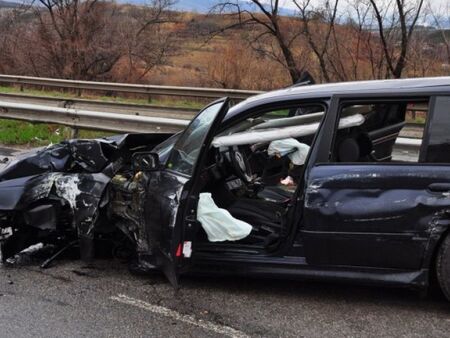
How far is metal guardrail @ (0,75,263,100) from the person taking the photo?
15.2 metres

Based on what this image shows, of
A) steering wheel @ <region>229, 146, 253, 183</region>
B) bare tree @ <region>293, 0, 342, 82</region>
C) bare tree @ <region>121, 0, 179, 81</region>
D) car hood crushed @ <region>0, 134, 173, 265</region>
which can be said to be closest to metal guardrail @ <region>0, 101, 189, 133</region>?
car hood crushed @ <region>0, 134, 173, 265</region>

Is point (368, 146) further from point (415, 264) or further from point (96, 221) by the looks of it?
point (96, 221)

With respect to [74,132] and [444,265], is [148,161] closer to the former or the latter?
[444,265]

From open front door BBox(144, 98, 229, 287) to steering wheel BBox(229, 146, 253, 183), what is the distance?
0.38 metres

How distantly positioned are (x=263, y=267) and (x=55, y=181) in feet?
5.89

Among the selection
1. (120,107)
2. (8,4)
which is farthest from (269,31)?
(8,4)

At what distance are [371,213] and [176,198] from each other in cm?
128

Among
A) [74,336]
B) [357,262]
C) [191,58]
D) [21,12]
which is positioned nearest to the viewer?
[74,336]

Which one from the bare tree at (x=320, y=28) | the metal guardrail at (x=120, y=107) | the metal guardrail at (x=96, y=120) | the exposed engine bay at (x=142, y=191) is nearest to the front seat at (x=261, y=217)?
the exposed engine bay at (x=142, y=191)

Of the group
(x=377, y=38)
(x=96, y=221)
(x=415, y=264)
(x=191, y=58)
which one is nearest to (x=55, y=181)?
(x=96, y=221)

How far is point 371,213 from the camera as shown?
12.3 ft

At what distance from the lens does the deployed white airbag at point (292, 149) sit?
15.4ft

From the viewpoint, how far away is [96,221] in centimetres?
451

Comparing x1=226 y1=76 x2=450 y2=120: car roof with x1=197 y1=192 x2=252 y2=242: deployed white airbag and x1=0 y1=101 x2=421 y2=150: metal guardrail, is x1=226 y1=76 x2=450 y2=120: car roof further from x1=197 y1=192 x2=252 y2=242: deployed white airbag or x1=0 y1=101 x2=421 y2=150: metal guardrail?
x1=0 y1=101 x2=421 y2=150: metal guardrail
